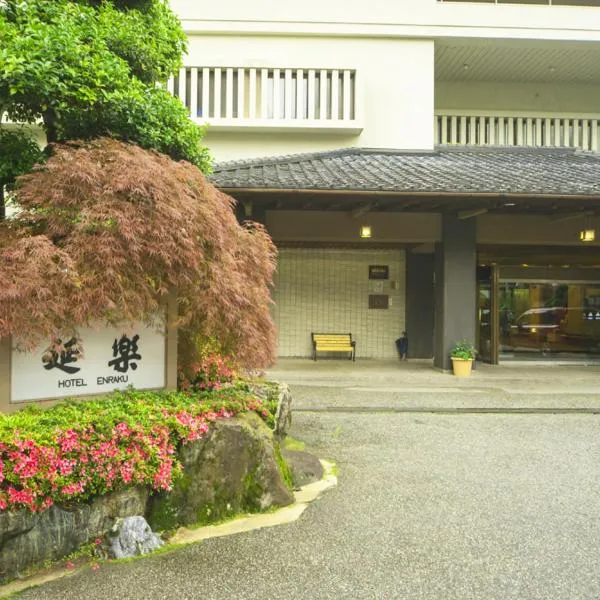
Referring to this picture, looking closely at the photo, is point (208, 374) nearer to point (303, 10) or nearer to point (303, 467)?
point (303, 467)

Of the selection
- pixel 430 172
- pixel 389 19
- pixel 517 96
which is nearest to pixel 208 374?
pixel 430 172

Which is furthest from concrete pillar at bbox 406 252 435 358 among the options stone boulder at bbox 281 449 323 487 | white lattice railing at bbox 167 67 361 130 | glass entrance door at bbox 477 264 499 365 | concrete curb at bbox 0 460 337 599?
concrete curb at bbox 0 460 337 599

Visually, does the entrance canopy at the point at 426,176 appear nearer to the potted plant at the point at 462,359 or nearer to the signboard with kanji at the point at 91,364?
the potted plant at the point at 462,359

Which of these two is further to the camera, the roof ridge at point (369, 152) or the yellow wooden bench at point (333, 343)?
the yellow wooden bench at point (333, 343)

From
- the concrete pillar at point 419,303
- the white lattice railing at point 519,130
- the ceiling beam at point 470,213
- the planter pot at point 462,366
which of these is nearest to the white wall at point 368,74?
the white lattice railing at point 519,130

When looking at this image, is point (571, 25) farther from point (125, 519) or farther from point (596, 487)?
point (125, 519)

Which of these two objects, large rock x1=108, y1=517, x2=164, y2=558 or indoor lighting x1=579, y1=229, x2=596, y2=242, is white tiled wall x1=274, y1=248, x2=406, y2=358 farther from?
large rock x1=108, y1=517, x2=164, y2=558

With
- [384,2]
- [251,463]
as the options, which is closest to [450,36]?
[384,2]

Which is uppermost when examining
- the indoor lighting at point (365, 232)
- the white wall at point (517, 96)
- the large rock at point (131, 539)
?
the white wall at point (517, 96)

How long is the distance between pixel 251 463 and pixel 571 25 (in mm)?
13913

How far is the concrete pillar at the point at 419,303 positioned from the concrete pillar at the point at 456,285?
2172 millimetres

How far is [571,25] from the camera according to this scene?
1300 cm

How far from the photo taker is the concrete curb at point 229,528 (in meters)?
3.23

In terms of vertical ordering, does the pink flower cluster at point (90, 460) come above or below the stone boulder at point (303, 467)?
above
